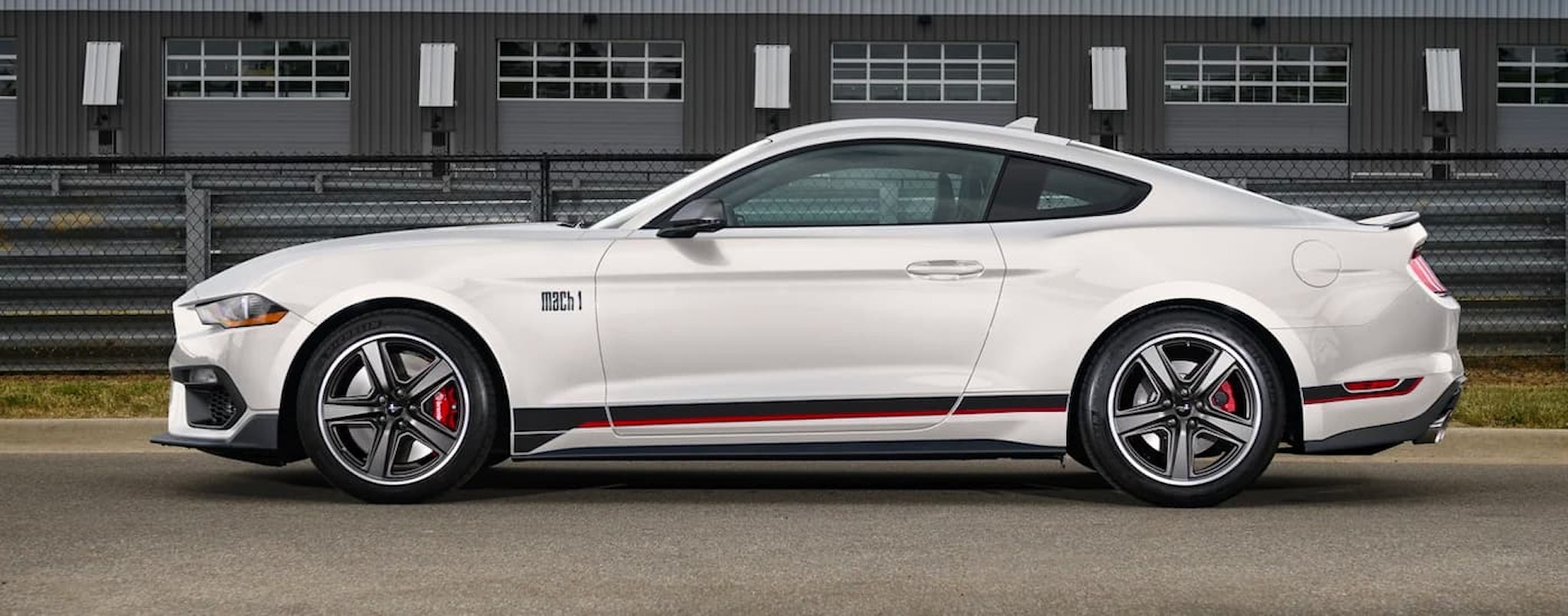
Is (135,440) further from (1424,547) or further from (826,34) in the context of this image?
(826,34)

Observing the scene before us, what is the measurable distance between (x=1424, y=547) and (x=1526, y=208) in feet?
25.3

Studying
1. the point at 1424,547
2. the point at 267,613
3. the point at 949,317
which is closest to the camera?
the point at 267,613

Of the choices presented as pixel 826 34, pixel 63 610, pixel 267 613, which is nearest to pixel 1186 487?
pixel 267 613

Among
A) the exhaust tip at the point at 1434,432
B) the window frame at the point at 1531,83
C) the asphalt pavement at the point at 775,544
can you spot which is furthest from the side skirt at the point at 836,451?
the window frame at the point at 1531,83

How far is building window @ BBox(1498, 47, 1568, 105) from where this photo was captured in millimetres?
39750

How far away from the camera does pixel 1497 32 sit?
129 feet

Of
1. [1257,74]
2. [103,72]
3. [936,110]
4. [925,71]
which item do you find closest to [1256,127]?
[1257,74]

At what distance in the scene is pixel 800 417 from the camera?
21.7 feet

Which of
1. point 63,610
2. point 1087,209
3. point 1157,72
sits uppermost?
point 1157,72

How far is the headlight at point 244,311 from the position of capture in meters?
6.70

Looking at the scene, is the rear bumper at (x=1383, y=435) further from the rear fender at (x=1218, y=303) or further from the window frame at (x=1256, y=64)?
the window frame at (x=1256, y=64)

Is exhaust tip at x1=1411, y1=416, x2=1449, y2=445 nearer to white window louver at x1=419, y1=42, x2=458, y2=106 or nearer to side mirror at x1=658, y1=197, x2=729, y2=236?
side mirror at x1=658, y1=197, x2=729, y2=236

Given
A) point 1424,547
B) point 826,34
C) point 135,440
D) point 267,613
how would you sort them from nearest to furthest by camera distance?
point 267,613 → point 1424,547 → point 135,440 → point 826,34

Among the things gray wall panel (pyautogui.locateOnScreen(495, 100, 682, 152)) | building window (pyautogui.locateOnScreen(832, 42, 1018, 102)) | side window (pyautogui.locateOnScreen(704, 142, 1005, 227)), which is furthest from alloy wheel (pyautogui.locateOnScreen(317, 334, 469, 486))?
building window (pyautogui.locateOnScreen(832, 42, 1018, 102))
